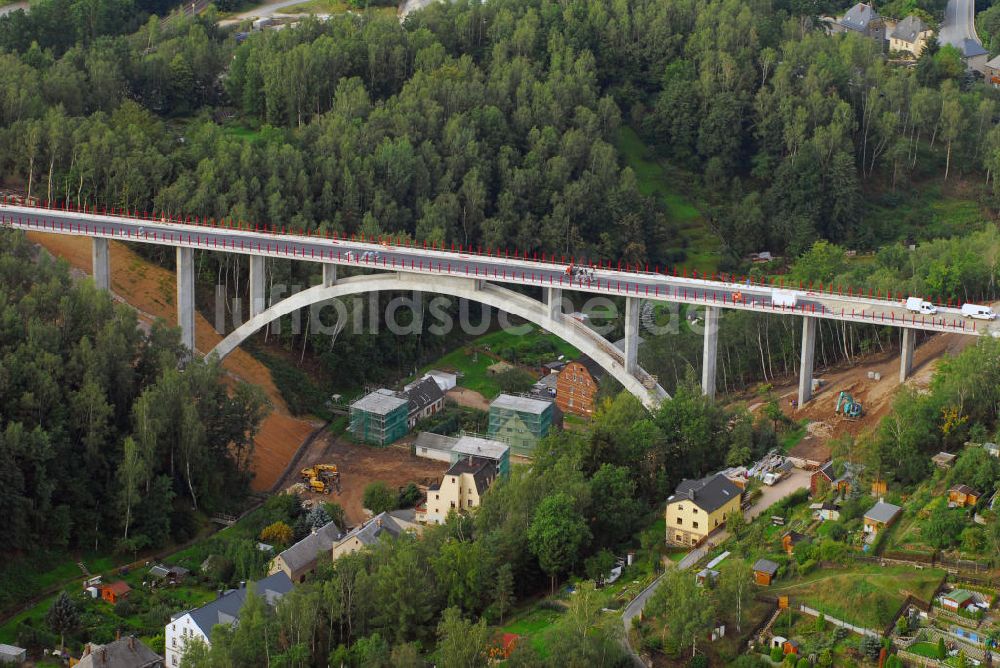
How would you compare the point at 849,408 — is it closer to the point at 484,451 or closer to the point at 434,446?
the point at 484,451

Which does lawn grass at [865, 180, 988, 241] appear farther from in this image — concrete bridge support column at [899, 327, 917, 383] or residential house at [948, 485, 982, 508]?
residential house at [948, 485, 982, 508]

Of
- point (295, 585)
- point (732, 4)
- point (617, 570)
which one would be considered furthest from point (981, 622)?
point (732, 4)

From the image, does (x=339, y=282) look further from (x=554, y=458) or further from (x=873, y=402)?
(x=873, y=402)

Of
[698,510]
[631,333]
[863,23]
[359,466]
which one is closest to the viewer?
[698,510]

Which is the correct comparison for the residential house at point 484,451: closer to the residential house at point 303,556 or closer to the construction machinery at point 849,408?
the residential house at point 303,556

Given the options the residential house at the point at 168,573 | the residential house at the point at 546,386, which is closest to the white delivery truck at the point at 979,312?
the residential house at the point at 546,386

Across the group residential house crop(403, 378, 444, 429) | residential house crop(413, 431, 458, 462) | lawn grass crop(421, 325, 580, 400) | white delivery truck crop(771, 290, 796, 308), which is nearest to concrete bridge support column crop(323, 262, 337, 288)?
residential house crop(403, 378, 444, 429)

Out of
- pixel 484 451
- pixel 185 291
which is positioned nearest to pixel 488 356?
pixel 185 291
